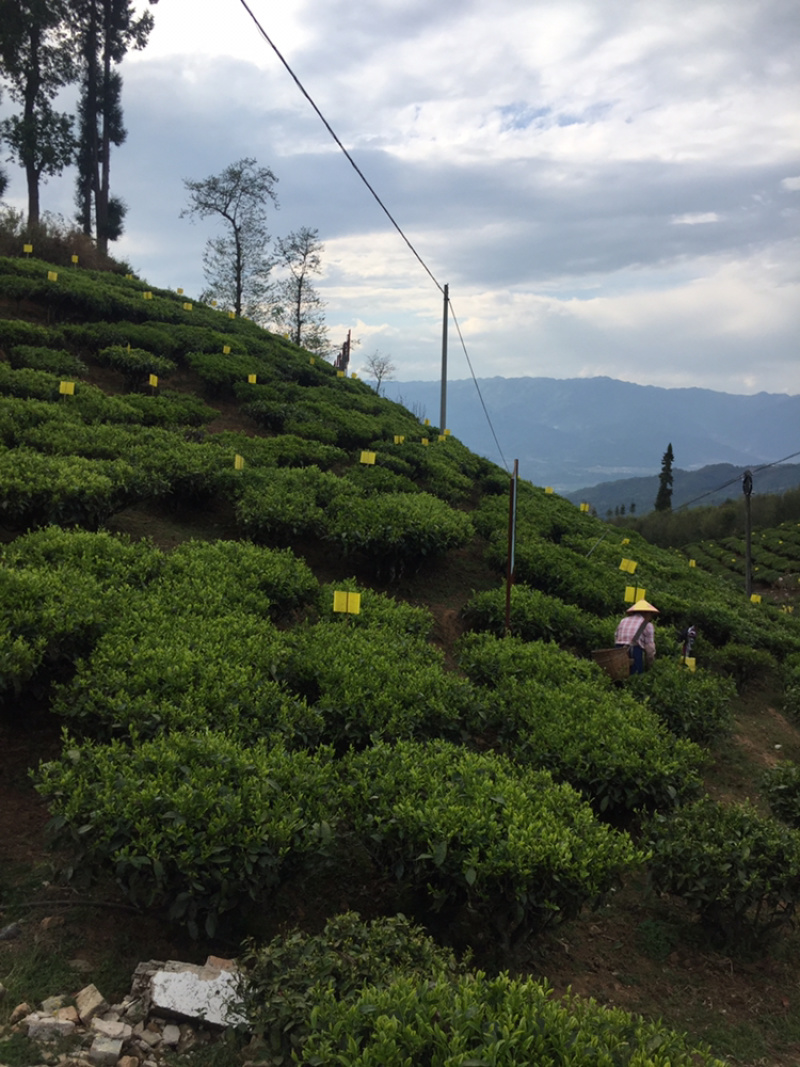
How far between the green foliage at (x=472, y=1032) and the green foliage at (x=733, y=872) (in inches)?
70.0

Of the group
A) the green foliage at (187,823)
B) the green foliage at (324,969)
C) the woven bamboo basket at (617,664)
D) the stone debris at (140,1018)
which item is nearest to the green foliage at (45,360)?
the woven bamboo basket at (617,664)

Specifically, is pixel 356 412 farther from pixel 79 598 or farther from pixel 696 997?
pixel 696 997

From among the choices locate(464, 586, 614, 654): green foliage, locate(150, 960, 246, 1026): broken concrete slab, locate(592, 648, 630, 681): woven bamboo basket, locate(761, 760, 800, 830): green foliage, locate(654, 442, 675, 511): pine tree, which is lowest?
locate(761, 760, 800, 830): green foliage

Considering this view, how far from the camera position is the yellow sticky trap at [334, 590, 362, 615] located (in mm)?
6621

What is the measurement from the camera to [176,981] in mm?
3162

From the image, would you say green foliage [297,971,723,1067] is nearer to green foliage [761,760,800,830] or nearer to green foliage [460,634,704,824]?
green foliage [460,634,704,824]

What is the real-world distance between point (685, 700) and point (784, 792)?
3.77ft

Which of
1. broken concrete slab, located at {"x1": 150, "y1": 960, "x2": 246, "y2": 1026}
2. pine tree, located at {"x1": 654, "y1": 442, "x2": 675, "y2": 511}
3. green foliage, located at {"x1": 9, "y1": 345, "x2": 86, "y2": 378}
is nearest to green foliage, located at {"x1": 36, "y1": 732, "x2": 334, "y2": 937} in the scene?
broken concrete slab, located at {"x1": 150, "y1": 960, "x2": 246, "y2": 1026}

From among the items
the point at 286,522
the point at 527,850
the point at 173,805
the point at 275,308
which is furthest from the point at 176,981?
the point at 275,308

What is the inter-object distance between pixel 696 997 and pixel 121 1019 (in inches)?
117

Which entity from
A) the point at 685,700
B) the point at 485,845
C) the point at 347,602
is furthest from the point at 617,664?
the point at 485,845

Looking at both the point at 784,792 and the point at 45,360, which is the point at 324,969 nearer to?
the point at 784,792

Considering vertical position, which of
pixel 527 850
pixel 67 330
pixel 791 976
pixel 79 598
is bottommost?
pixel 791 976

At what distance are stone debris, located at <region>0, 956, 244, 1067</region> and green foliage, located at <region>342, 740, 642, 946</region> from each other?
1.04m
